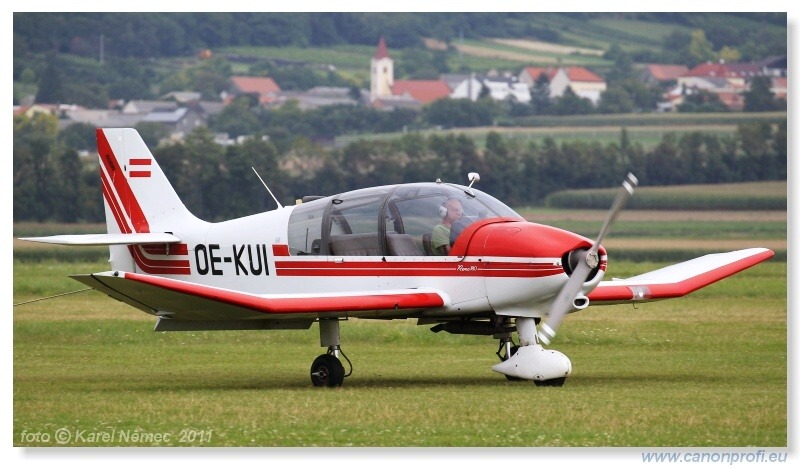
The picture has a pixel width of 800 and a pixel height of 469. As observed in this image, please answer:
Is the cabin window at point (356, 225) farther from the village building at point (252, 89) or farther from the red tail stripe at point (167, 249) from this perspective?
the village building at point (252, 89)

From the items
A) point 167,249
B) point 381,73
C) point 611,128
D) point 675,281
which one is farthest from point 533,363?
point 381,73

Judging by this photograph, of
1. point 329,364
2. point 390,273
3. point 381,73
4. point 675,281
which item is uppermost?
point 381,73

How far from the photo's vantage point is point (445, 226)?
15758mm

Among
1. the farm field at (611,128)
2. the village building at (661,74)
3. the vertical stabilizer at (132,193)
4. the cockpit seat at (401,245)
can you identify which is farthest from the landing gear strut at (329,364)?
the village building at (661,74)

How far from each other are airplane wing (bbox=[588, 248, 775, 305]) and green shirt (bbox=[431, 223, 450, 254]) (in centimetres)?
195

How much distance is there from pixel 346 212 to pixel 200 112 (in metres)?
102

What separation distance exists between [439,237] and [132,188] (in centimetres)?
481

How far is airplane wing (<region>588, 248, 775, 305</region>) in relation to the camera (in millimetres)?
16906

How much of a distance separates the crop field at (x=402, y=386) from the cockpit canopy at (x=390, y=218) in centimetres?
156

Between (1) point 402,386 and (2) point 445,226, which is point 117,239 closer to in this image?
(1) point 402,386

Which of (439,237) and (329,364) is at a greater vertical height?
(439,237)

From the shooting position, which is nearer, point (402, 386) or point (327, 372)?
point (402, 386)

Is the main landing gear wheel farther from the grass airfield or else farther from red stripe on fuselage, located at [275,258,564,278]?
red stripe on fuselage, located at [275,258,564,278]

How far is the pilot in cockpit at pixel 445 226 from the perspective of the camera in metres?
15.7
